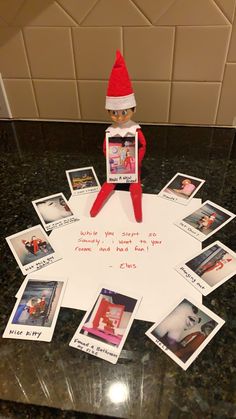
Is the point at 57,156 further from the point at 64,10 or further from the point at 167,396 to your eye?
the point at 167,396

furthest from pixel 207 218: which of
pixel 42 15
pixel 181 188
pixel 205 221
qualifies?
pixel 42 15

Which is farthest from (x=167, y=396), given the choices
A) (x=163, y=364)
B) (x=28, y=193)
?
(x=28, y=193)

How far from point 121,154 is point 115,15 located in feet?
1.33

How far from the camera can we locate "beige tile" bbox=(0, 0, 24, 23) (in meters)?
0.86

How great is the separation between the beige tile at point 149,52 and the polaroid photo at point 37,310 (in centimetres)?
65

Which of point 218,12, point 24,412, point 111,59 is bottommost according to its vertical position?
point 24,412

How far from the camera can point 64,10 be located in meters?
0.85

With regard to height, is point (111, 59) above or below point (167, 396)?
above

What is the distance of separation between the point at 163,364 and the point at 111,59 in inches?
31.3

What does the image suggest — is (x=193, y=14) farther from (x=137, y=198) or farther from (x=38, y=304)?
(x=38, y=304)
